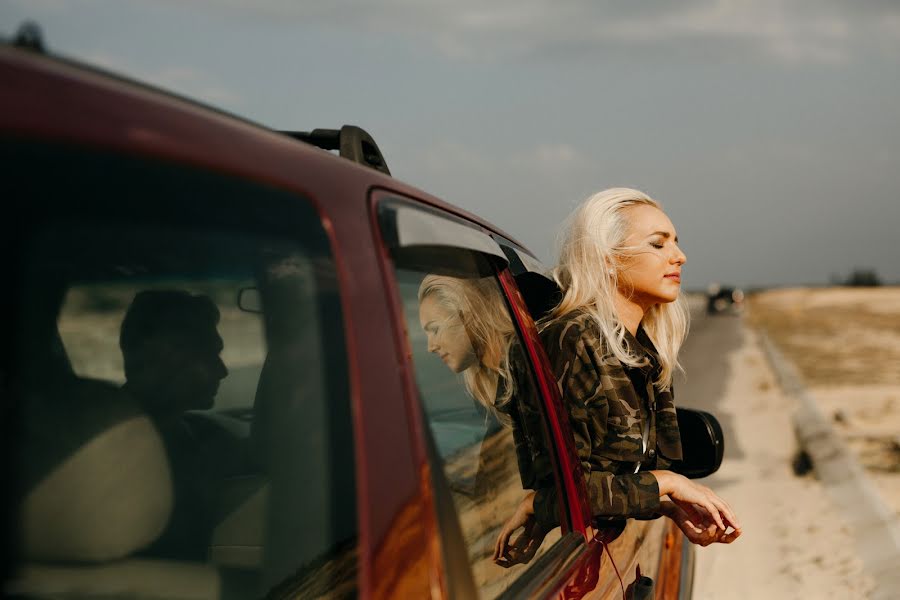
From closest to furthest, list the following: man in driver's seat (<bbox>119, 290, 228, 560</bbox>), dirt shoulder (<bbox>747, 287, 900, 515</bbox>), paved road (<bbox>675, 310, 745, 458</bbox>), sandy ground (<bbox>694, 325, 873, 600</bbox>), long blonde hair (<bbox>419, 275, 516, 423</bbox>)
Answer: man in driver's seat (<bbox>119, 290, 228, 560</bbox>) → long blonde hair (<bbox>419, 275, 516, 423</bbox>) → sandy ground (<bbox>694, 325, 873, 600</bbox>) → dirt shoulder (<bbox>747, 287, 900, 515</bbox>) → paved road (<bbox>675, 310, 745, 458</bbox>)

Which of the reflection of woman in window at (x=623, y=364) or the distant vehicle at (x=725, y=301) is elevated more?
the reflection of woman in window at (x=623, y=364)

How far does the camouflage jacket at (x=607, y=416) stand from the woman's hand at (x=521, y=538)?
1.10ft

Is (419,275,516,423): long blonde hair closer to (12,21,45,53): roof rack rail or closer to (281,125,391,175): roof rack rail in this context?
(281,125,391,175): roof rack rail

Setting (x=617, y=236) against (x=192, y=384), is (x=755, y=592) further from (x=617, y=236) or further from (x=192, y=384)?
(x=192, y=384)

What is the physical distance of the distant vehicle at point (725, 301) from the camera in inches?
2231

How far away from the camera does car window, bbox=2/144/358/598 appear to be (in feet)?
3.36

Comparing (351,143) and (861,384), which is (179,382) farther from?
(861,384)

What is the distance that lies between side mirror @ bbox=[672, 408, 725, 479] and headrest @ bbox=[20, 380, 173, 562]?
1.89 metres

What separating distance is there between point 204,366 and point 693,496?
55.0 inches

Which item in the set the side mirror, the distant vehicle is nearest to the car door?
the side mirror

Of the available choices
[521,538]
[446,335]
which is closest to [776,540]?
[521,538]

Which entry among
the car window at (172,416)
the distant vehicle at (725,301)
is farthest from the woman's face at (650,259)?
the distant vehicle at (725,301)

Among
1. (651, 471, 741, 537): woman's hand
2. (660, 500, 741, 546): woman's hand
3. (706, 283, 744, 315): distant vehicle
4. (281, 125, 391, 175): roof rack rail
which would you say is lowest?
(706, 283, 744, 315): distant vehicle

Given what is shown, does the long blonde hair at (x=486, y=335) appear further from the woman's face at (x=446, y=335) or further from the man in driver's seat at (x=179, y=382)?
the man in driver's seat at (x=179, y=382)
